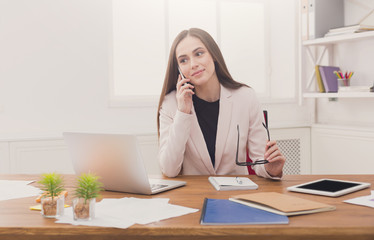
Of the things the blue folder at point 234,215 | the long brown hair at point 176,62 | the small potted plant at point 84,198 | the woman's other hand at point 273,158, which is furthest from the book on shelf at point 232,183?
the long brown hair at point 176,62

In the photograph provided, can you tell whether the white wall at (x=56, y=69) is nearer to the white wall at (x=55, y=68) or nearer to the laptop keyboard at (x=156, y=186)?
the white wall at (x=55, y=68)

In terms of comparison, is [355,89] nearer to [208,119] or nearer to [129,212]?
[208,119]

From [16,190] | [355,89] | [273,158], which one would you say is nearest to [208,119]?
[273,158]

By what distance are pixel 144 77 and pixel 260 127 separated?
1763mm

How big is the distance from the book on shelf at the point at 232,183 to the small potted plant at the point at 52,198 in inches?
21.4

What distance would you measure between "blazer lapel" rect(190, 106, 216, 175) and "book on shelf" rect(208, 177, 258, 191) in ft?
0.99

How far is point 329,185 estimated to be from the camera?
1481 mm

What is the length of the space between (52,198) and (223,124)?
1017mm

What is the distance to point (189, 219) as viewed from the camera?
1.13m

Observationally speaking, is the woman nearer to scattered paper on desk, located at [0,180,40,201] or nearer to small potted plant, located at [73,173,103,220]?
scattered paper on desk, located at [0,180,40,201]

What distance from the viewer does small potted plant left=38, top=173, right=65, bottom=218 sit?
117 centimetres

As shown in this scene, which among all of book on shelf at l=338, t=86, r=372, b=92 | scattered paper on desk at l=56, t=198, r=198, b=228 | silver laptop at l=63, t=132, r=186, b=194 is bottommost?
scattered paper on desk at l=56, t=198, r=198, b=228

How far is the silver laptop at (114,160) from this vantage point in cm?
139

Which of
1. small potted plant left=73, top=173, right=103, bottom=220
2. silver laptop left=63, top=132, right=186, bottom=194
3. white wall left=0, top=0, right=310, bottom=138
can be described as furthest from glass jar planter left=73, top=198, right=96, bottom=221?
white wall left=0, top=0, right=310, bottom=138
